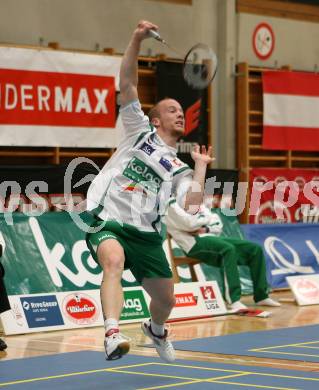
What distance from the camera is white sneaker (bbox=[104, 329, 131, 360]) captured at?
4.98 meters

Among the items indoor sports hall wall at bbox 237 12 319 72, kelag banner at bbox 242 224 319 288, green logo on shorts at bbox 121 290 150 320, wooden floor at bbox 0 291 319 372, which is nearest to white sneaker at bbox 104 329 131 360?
wooden floor at bbox 0 291 319 372

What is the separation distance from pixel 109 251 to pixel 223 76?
885 cm

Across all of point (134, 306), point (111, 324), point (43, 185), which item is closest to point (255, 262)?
point (134, 306)

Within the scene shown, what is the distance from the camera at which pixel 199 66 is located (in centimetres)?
721

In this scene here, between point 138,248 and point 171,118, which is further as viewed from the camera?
point 171,118

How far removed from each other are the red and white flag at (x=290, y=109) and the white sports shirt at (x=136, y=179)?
8.30 m

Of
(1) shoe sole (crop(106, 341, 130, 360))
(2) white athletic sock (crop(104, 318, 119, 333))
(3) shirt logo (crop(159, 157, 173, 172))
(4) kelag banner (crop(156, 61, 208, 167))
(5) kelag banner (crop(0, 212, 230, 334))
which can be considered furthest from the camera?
(4) kelag banner (crop(156, 61, 208, 167))

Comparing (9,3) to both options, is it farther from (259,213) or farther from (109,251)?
(109,251)

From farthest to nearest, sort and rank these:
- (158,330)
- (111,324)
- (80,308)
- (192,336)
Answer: (80,308) < (192,336) < (158,330) < (111,324)

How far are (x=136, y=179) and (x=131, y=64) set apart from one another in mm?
722

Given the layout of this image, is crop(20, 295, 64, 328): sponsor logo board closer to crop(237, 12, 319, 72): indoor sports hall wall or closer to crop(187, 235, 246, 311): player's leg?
crop(187, 235, 246, 311): player's leg

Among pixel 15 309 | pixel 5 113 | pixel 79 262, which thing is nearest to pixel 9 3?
pixel 5 113

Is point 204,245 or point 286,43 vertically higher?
point 286,43

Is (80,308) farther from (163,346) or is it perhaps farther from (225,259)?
(163,346)
